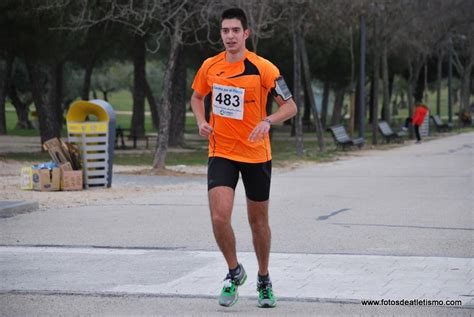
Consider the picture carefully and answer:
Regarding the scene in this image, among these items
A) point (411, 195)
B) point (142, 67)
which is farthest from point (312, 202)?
point (142, 67)

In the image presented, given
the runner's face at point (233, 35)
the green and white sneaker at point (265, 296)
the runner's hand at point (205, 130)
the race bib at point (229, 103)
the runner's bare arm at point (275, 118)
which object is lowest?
the green and white sneaker at point (265, 296)

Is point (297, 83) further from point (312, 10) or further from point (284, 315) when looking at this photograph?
point (284, 315)

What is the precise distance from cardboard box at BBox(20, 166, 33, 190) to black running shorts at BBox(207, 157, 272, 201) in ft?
34.1

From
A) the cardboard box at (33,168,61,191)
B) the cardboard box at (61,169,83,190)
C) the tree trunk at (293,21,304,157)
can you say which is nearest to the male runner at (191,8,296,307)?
the cardboard box at (33,168,61,191)

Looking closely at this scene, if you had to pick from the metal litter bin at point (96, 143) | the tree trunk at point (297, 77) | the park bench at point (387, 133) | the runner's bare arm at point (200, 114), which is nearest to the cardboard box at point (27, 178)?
the metal litter bin at point (96, 143)

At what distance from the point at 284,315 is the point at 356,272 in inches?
76.1

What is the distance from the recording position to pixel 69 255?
9906 millimetres

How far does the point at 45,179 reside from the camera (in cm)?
1711

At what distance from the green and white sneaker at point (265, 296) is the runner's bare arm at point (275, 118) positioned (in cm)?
102

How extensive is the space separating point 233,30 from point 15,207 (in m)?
7.32

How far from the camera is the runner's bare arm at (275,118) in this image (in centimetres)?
700

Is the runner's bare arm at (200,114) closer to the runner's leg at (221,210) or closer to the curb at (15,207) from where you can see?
the runner's leg at (221,210)

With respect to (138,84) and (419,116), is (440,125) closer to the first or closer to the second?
(419,116)

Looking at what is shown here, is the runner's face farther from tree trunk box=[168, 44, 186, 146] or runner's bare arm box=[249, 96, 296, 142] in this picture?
tree trunk box=[168, 44, 186, 146]
